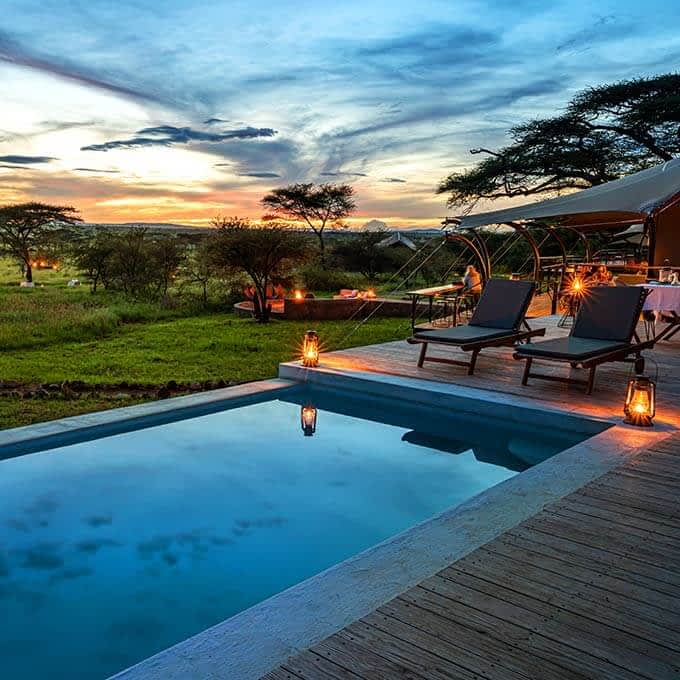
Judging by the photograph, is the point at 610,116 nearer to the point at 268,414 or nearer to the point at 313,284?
the point at 313,284

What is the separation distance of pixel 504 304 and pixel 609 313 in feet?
3.86

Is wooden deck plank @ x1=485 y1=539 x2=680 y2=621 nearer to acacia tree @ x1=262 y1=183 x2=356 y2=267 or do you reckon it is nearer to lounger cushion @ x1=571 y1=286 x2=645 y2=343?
lounger cushion @ x1=571 y1=286 x2=645 y2=343

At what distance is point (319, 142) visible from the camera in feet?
53.9

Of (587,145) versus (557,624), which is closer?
(557,624)

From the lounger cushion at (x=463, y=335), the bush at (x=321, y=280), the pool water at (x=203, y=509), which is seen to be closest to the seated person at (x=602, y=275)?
the lounger cushion at (x=463, y=335)

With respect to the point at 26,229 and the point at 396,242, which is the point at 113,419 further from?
the point at 26,229

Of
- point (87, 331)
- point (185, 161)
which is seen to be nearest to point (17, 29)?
point (87, 331)

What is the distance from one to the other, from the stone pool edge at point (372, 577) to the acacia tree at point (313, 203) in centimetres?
2592

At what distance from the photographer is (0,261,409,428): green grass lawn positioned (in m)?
7.43

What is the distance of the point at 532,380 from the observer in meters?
6.54

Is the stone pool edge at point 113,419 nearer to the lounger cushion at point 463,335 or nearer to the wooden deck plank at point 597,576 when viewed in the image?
the lounger cushion at point 463,335

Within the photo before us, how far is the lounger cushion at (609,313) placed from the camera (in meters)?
6.60

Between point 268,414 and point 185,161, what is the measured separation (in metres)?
11.8

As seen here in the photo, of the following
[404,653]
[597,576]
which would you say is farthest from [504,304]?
[404,653]
